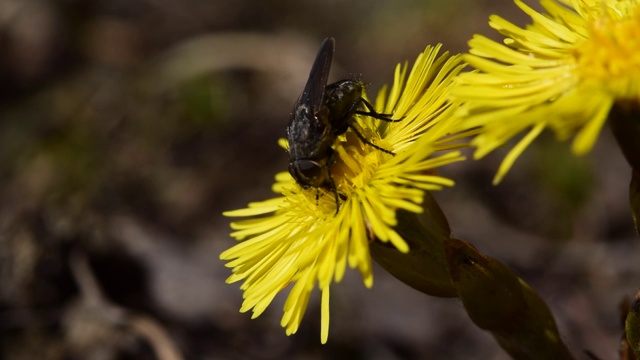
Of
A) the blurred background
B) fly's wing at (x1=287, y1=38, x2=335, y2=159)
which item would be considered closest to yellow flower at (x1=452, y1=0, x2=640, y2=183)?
fly's wing at (x1=287, y1=38, x2=335, y2=159)

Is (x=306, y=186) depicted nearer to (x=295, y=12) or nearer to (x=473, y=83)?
(x=473, y=83)

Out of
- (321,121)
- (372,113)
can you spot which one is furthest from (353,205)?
(372,113)

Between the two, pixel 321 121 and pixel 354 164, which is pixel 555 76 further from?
pixel 321 121

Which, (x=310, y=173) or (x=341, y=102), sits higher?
(x=341, y=102)

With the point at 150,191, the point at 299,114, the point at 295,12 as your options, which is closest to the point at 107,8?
the point at 295,12

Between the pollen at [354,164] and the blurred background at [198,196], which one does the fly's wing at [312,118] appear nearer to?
the pollen at [354,164]

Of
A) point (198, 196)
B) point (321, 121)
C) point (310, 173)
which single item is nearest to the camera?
point (310, 173)

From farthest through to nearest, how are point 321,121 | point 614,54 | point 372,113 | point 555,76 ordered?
point 372,113 → point 321,121 → point 555,76 → point 614,54
